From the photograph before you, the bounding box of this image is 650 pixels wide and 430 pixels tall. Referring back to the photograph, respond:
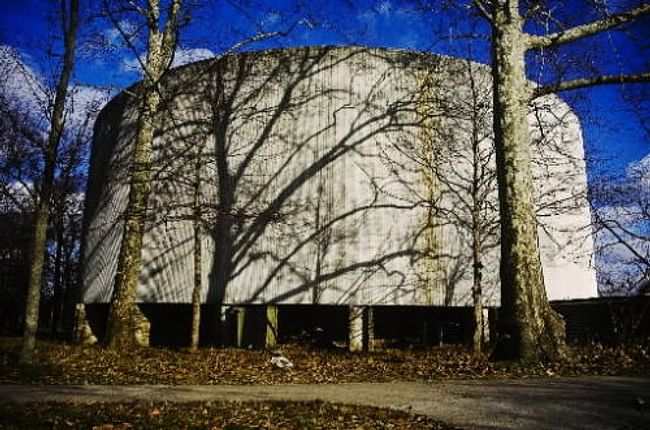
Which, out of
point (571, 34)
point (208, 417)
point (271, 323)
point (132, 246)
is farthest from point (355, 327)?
point (208, 417)

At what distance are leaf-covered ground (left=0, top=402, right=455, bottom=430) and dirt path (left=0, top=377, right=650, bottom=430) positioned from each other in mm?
475

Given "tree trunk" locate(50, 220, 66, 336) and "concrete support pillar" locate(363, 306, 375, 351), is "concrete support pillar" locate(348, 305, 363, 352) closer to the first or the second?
"concrete support pillar" locate(363, 306, 375, 351)

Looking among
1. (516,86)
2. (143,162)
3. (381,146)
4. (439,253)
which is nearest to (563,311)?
(439,253)

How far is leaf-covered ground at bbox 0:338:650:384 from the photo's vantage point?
8.81m

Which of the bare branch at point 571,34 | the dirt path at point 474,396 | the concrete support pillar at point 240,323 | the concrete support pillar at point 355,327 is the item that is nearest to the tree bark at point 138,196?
the concrete support pillar at point 240,323

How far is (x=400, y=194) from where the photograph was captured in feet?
51.9

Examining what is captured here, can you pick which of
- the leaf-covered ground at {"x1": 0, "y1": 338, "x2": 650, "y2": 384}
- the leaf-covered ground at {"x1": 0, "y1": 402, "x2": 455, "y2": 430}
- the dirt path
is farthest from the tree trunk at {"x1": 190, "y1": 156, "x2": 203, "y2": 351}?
the leaf-covered ground at {"x1": 0, "y1": 402, "x2": 455, "y2": 430}

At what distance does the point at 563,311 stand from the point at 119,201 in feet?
52.2

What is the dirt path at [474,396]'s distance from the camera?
17.1 ft

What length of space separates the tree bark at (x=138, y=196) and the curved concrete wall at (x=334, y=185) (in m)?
1.76

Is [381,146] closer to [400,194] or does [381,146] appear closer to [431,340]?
[400,194]

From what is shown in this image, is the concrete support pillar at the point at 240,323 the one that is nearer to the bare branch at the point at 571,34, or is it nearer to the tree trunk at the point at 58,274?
the bare branch at the point at 571,34

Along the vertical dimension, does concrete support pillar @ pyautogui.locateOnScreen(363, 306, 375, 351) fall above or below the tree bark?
below

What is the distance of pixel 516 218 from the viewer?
9688 mm
